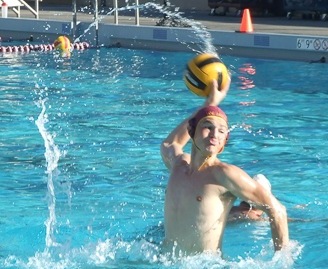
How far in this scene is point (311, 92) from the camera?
10.8m

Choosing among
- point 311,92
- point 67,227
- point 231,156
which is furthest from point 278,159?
point 311,92

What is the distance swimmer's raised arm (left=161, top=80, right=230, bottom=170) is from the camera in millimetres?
4344

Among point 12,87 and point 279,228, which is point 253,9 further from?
point 279,228

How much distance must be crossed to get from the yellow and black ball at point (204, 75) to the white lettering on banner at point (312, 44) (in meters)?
8.58

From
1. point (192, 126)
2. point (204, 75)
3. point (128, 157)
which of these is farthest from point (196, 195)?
point (128, 157)

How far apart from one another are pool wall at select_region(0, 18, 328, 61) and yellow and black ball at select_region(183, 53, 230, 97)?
28.2 ft

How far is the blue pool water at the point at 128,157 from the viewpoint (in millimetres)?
5289

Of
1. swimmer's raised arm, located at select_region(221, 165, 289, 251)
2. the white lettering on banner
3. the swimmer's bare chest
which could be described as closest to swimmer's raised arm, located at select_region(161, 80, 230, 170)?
the swimmer's bare chest

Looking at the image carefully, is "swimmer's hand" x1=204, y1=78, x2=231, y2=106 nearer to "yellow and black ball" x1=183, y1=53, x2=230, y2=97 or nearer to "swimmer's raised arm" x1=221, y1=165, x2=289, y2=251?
"yellow and black ball" x1=183, y1=53, x2=230, y2=97

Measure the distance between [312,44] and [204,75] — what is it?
8881 millimetres

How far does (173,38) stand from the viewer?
577 inches

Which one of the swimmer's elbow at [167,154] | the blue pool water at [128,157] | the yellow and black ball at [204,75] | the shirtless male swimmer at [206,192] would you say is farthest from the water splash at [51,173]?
the yellow and black ball at [204,75]

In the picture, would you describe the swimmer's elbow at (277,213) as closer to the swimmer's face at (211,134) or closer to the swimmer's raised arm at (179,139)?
the swimmer's face at (211,134)

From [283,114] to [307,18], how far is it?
8.94 m
